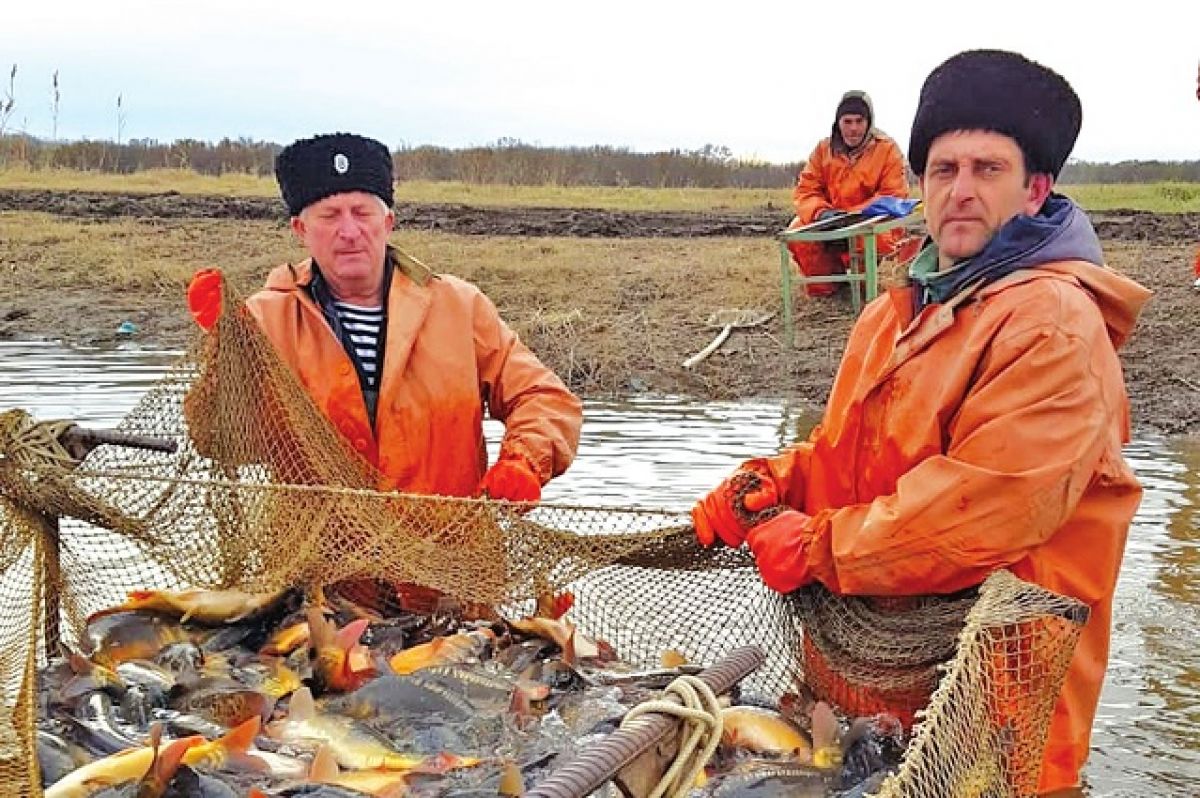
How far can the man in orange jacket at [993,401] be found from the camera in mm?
3404

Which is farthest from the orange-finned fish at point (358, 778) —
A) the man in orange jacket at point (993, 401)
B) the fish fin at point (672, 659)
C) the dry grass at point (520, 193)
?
the dry grass at point (520, 193)

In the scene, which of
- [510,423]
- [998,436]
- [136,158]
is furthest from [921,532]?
[136,158]

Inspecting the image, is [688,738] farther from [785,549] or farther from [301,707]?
[301,707]

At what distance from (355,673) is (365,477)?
1.02 meters

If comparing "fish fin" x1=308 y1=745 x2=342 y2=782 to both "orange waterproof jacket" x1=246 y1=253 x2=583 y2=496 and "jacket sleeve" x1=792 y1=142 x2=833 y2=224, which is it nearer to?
"orange waterproof jacket" x1=246 y1=253 x2=583 y2=496

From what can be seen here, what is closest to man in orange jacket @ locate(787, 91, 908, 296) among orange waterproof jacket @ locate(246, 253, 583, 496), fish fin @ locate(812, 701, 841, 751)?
orange waterproof jacket @ locate(246, 253, 583, 496)

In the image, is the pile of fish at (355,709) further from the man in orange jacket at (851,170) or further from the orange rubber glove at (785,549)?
the man in orange jacket at (851,170)

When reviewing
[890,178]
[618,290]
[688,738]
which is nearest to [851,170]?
[890,178]

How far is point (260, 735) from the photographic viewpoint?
409 cm

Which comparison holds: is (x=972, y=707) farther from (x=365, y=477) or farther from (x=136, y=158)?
(x=136, y=158)

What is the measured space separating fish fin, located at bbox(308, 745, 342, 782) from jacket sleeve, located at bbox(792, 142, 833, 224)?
37.4ft

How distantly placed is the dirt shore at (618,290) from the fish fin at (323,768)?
9296mm

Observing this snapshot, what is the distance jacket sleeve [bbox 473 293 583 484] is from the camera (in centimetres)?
530

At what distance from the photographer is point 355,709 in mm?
4238
